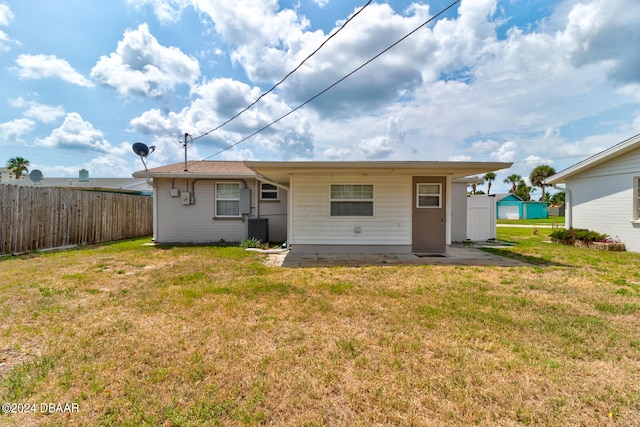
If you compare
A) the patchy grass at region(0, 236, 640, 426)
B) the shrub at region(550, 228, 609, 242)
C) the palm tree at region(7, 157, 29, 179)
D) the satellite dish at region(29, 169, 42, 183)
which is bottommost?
the patchy grass at region(0, 236, 640, 426)

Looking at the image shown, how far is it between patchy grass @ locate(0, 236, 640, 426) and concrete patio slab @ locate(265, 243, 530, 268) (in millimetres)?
1463

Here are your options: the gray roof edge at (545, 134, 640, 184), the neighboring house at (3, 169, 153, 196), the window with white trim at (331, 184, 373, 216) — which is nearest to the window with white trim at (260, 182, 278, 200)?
the window with white trim at (331, 184, 373, 216)

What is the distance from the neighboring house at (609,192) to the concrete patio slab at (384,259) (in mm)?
5010

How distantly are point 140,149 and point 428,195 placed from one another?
10064 mm

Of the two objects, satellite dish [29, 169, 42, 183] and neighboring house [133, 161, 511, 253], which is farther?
satellite dish [29, 169, 42, 183]

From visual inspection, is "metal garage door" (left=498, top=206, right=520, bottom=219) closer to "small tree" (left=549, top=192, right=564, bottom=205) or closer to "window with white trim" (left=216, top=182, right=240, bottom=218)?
"small tree" (left=549, top=192, right=564, bottom=205)

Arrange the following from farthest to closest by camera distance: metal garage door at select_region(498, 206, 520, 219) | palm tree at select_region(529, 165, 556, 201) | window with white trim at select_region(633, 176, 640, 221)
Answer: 1. palm tree at select_region(529, 165, 556, 201)
2. metal garage door at select_region(498, 206, 520, 219)
3. window with white trim at select_region(633, 176, 640, 221)

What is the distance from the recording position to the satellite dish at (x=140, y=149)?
9.71 meters

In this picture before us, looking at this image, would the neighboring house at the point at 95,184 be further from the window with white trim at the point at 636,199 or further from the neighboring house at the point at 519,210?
the neighboring house at the point at 519,210

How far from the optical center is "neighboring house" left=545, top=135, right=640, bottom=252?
836cm

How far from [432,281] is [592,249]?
318 inches

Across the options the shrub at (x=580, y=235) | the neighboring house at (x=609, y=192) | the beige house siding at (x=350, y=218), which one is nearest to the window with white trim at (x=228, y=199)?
the beige house siding at (x=350, y=218)

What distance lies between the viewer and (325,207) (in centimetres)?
780

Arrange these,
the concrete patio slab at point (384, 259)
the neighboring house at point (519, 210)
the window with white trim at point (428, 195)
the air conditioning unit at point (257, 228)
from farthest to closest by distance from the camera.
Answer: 1. the neighboring house at point (519, 210)
2. the air conditioning unit at point (257, 228)
3. the window with white trim at point (428, 195)
4. the concrete patio slab at point (384, 259)
